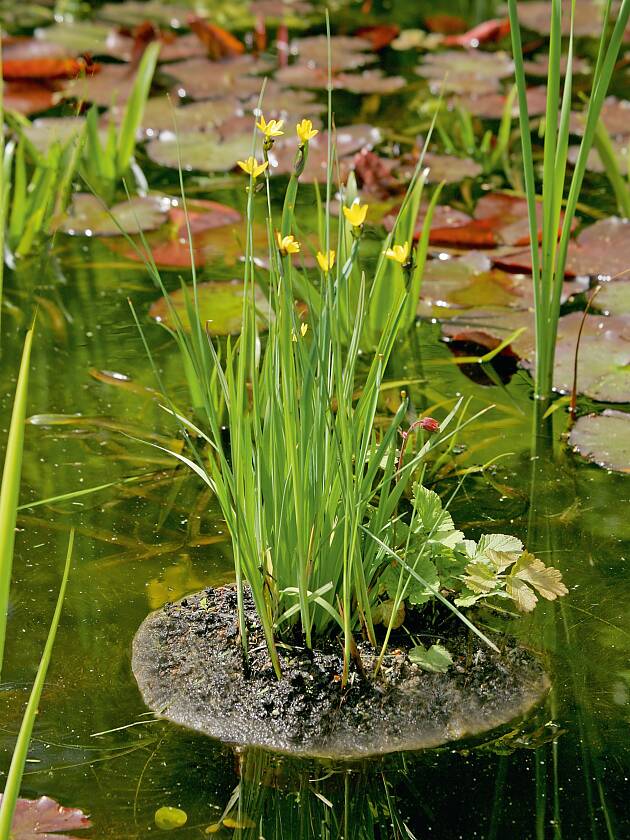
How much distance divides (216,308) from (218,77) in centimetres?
154

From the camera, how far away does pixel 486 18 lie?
4.16m

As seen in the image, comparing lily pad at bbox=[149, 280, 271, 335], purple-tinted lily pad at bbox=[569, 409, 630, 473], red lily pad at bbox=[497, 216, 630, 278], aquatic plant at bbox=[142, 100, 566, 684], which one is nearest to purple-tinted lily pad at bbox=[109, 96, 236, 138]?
lily pad at bbox=[149, 280, 271, 335]

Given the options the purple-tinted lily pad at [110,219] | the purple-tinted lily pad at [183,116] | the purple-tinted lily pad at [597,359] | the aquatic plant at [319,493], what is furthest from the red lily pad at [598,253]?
the purple-tinted lily pad at [183,116]

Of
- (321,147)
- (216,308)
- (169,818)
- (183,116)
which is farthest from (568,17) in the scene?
(169,818)

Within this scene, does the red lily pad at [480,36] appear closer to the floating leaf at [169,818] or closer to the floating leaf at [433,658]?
the floating leaf at [433,658]

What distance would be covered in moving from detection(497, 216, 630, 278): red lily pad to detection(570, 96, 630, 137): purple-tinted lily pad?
69 centimetres

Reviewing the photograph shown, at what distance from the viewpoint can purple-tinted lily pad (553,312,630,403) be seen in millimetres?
1775

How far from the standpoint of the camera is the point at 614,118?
9.70 feet

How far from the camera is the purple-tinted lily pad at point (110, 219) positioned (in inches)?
95.0

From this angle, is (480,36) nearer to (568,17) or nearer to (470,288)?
(568,17)

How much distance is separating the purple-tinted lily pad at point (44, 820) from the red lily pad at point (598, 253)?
1.50 m

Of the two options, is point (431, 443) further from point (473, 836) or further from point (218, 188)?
point (218, 188)

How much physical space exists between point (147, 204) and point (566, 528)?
140 centimetres

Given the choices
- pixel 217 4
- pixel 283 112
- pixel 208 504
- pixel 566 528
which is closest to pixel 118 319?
pixel 208 504
